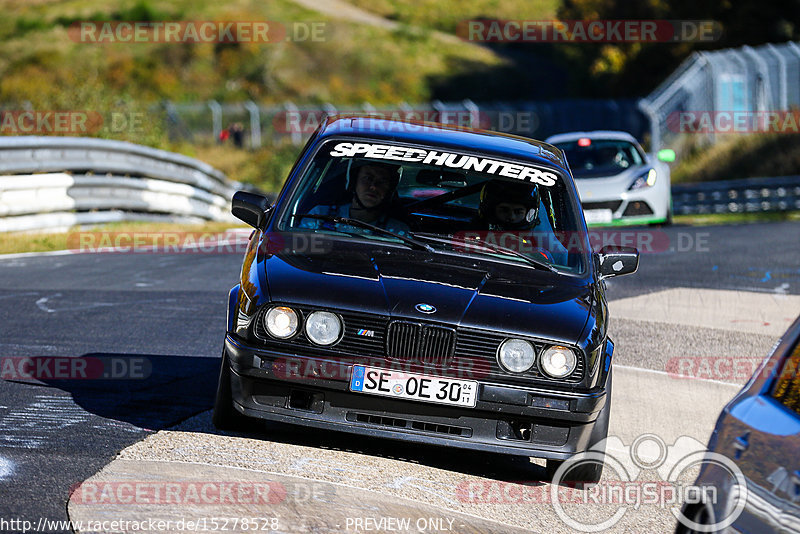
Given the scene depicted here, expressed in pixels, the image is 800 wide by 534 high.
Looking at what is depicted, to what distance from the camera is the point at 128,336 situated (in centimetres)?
881

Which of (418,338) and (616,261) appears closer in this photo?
(418,338)

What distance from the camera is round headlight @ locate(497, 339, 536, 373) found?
5.63m

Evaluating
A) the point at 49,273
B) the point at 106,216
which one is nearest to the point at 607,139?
the point at 106,216

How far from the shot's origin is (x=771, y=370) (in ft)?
13.3

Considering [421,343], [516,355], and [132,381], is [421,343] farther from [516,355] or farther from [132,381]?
[132,381]

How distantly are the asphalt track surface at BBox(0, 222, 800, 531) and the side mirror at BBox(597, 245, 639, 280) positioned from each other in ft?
4.24

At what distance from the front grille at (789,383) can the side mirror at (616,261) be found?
282 centimetres

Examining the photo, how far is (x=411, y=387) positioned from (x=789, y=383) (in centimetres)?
200

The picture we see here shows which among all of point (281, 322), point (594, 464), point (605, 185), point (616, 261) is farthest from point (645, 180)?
point (281, 322)

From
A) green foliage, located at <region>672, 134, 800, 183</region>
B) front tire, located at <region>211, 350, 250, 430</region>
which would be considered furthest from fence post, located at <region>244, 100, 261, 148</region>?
front tire, located at <region>211, 350, 250, 430</region>

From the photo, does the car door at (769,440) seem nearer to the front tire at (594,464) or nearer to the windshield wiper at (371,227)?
the front tire at (594,464)

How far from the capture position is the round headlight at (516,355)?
563cm

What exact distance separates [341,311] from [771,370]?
7.06ft

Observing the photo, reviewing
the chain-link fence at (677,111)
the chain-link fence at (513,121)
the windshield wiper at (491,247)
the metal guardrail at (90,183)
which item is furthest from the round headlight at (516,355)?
the chain-link fence at (513,121)
